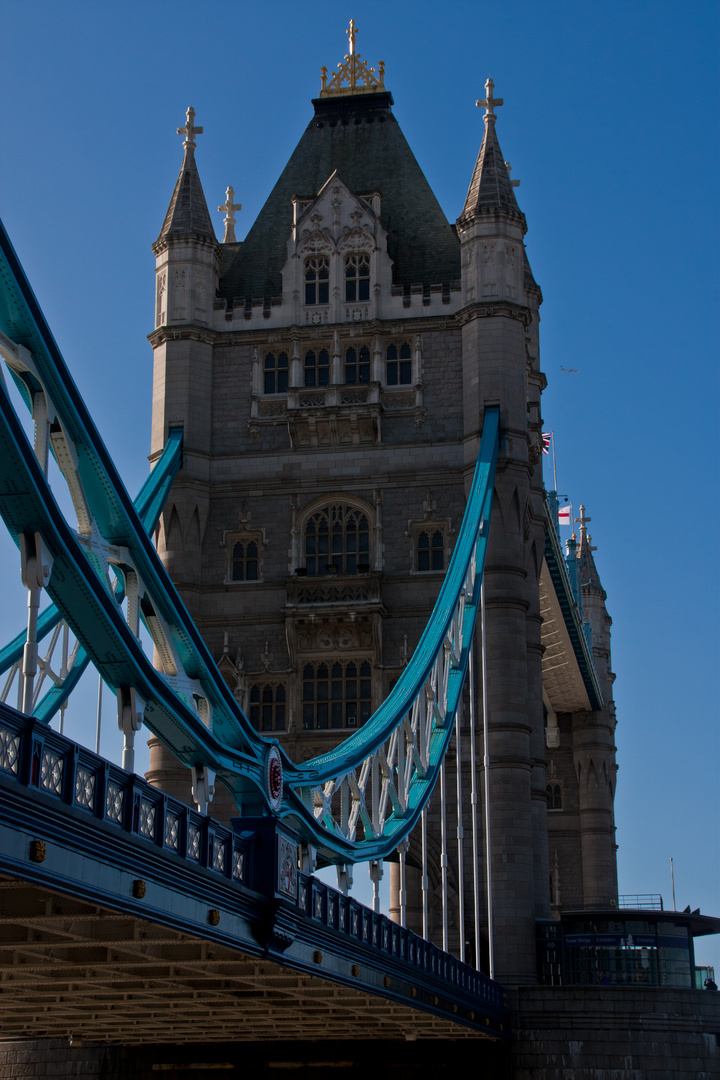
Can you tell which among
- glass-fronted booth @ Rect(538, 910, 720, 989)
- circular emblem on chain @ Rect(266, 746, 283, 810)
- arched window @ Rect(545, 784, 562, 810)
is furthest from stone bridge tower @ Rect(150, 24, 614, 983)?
arched window @ Rect(545, 784, 562, 810)

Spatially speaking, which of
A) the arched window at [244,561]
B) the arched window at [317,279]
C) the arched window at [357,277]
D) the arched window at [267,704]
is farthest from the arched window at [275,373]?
the arched window at [267,704]

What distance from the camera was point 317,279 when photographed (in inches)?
1929

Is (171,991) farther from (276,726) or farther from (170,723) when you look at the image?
(276,726)

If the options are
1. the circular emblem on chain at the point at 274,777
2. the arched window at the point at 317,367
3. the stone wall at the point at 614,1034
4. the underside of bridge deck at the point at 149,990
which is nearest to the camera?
the underside of bridge deck at the point at 149,990

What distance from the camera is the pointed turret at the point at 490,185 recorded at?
47.8m

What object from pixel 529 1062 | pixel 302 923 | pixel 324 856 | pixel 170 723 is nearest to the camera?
pixel 170 723

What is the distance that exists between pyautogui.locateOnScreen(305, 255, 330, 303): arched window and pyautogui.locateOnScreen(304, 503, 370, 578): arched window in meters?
6.77

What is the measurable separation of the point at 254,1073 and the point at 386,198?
26391mm

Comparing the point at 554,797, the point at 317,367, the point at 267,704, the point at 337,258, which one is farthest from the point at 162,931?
the point at 554,797

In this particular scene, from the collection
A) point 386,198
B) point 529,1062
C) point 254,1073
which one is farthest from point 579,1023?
point 386,198

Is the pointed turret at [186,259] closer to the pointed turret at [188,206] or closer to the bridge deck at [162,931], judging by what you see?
the pointed turret at [188,206]

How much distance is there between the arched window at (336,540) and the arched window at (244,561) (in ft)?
4.91

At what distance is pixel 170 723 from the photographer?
20.6 meters

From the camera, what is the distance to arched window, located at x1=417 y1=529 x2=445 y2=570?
4525 centimetres
